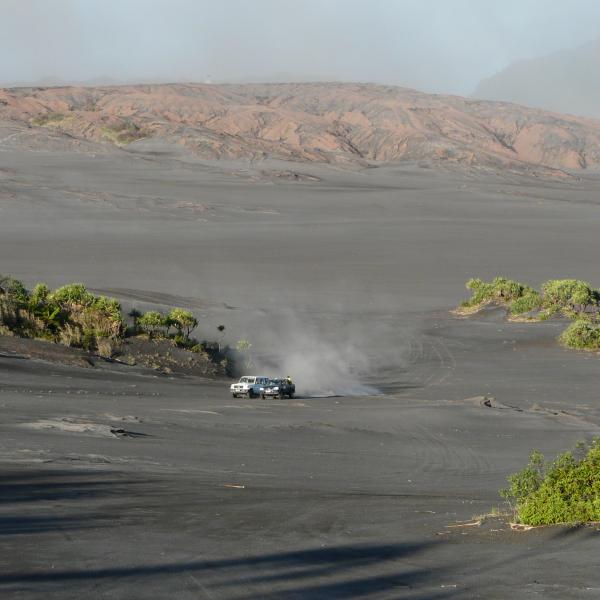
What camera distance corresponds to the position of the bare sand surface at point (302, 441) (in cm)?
934

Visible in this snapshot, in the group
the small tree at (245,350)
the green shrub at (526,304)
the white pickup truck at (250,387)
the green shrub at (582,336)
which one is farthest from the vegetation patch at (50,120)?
the white pickup truck at (250,387)

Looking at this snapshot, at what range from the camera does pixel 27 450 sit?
49.3ft

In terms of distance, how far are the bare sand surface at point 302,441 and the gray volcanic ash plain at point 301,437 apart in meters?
0.05

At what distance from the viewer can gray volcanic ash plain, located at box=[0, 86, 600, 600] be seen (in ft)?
30.7

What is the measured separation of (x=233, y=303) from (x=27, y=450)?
31.3 meters

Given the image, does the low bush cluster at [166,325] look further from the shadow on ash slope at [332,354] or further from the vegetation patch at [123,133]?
the vegetation patch at [123,133]

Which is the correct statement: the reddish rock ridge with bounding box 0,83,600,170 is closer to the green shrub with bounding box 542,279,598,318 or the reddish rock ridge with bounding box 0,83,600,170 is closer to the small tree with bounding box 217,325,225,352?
the green shrub with bounding box 542,279,598,318

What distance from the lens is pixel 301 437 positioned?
1895cm

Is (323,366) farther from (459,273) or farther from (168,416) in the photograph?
(459,273)

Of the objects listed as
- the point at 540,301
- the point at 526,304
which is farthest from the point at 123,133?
the point at 526,304

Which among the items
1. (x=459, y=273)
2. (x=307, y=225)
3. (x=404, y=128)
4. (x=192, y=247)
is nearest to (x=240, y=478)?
(x=459, y=273)

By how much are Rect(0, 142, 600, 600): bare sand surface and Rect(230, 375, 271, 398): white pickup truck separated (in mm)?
289

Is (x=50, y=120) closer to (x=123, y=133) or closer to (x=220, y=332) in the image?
(x=123, y=133)

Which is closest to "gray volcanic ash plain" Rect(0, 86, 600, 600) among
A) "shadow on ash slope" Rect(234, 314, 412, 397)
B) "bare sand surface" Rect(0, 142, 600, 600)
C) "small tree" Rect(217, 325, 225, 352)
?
"bare sand surface" Rect(0, 142, 600, 600)
